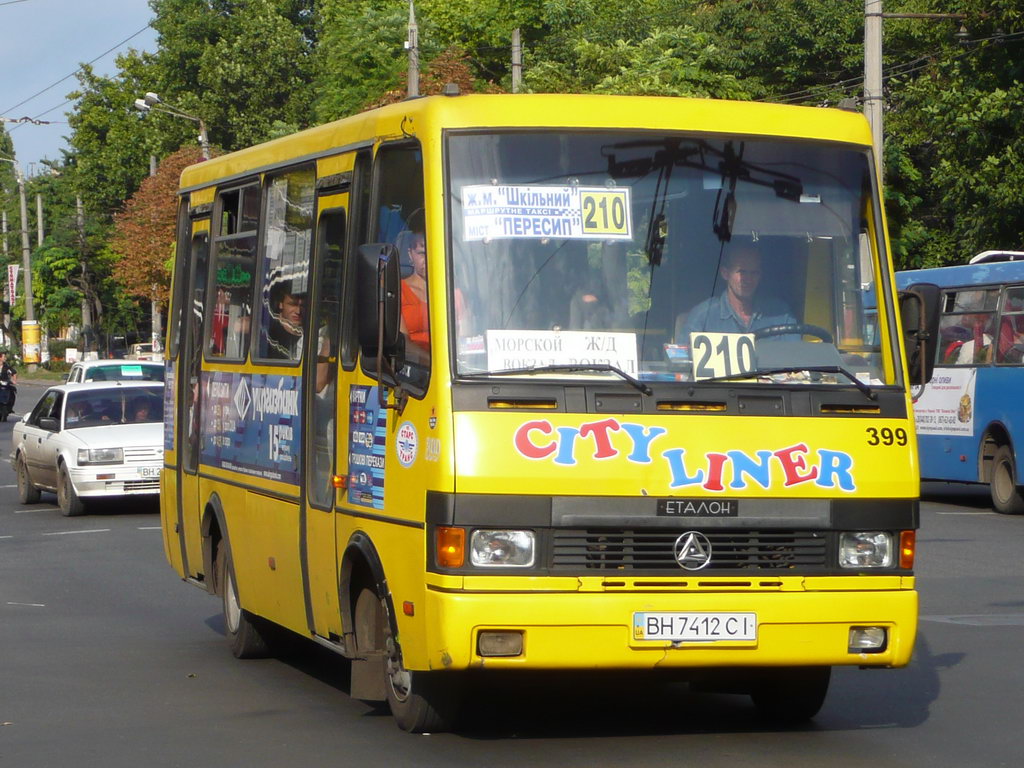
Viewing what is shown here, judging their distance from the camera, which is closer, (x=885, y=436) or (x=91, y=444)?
(x=885, y=436)

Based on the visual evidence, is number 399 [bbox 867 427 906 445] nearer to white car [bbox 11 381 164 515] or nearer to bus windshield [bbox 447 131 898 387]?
bus windshield [bbox 447 131 898 387]

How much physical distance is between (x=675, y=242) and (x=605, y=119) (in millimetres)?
595

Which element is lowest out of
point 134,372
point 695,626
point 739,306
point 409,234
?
point 695,626

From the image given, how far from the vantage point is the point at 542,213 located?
747cm

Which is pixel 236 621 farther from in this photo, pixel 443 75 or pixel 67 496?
pixel 443 75

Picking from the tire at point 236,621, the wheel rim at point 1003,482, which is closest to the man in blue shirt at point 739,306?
the tire at point 236,621

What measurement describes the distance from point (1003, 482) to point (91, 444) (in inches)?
417

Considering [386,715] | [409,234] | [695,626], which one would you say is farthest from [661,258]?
[386,715]

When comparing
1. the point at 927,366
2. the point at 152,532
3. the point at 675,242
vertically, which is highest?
the point at 675,242

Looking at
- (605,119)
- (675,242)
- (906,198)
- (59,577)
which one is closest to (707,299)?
(675,242)

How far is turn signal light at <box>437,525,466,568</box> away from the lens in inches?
278

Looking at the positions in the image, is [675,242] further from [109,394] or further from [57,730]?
[109,394]

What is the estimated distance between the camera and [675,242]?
25.0 ft

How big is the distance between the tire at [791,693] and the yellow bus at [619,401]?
0.02 m
